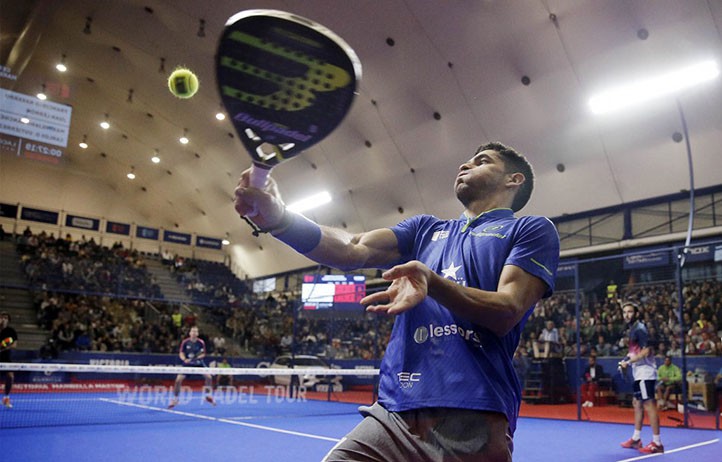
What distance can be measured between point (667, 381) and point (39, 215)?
3038cm

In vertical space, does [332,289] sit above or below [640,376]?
above

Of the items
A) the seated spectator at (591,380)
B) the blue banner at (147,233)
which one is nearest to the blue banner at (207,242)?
the blue banner at (147,233)

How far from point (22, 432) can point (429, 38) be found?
14074 mm

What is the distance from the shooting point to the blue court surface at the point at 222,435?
7.37 meters

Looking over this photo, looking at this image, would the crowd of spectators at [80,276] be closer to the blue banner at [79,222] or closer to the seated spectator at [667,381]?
the blue banner at [79,222]

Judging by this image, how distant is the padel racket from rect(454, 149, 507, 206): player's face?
2.52 feet

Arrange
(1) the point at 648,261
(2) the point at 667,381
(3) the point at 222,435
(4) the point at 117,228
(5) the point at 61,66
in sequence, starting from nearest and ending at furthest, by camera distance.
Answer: (3) the point at 222,435
(2) the point at 667,381
(1) the point at 648,261
(5) the point at 61,66
(4) the point at 117,228

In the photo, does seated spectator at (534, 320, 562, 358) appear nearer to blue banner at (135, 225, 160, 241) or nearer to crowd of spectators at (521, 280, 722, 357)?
crowd of spectators at (521, 280, 722, 357)

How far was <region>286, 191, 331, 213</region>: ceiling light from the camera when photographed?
25983mm

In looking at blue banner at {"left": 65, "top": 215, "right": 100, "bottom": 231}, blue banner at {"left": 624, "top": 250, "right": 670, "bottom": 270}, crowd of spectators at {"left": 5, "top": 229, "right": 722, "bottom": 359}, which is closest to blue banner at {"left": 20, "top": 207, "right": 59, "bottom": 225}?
blue banner at {"left": 65, "top": 215, "right": 100, "bottom": 231}

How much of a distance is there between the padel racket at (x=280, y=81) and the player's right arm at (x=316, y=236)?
6 cm

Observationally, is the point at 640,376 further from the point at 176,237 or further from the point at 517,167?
the point at 176,237

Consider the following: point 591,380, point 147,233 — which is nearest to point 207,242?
point 147,233

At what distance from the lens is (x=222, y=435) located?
29.5 ft
